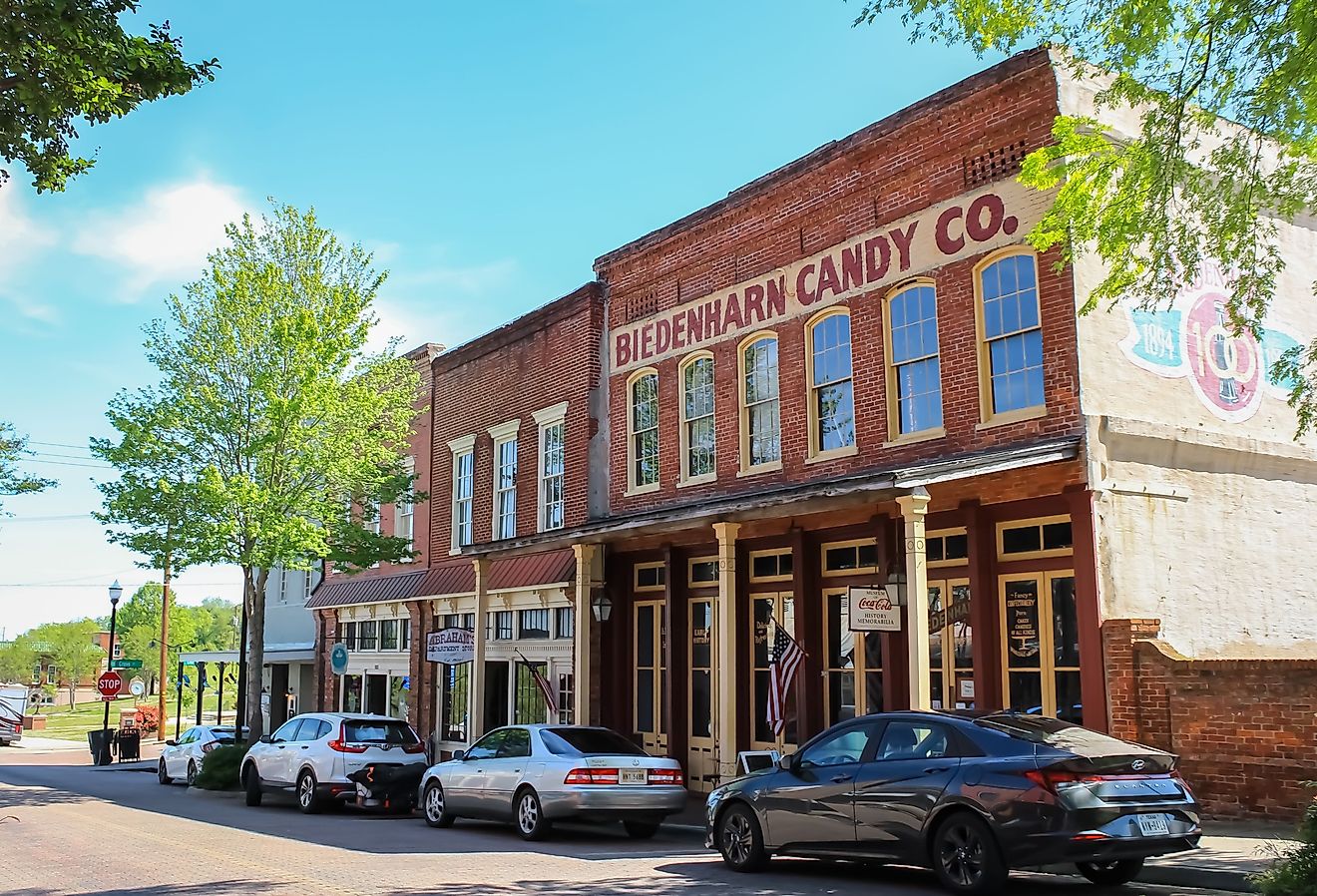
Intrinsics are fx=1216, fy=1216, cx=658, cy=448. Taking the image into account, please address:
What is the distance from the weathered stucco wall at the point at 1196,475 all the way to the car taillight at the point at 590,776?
5814mm

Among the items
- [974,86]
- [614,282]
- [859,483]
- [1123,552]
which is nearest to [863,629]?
[859,483]

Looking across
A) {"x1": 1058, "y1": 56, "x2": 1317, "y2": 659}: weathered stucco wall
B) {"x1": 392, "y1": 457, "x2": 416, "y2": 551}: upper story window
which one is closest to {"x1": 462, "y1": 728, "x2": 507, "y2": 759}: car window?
{"x1": 1058, "y1": 56, "x2": 1317, "y2": 659}: weathered stucco wall

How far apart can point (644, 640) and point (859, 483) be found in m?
8.18

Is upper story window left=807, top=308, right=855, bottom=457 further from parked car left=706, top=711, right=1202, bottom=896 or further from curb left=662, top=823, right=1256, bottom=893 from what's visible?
curb left=662, top=823, right=1256, bottom=893

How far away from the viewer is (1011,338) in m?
14.9

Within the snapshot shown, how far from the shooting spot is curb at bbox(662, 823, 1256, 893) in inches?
364

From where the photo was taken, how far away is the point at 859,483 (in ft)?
46.4

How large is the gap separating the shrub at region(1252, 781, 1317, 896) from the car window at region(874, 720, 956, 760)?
Result: 252 cm

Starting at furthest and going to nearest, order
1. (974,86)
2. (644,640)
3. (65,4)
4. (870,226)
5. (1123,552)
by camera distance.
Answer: (644,640)
(870,226)
(974,86)
(1123,552)
(65,4)

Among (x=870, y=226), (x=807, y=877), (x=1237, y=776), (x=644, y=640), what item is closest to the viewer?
(x=807, y=877)

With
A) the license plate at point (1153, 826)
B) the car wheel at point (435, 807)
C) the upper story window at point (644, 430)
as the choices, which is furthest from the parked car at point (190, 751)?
the license plate at point (1153, 826)

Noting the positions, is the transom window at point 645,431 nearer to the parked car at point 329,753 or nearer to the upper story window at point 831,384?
the upper story window at point 831,384

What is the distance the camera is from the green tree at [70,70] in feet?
30.2

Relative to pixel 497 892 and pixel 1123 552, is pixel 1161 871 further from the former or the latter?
pixel 497 892
